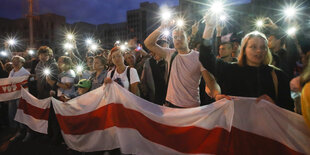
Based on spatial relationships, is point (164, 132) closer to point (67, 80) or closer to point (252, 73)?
point (252, 73)

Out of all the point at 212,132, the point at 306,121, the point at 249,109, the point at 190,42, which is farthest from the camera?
the point at 190,42

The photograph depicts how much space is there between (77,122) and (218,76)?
268cm

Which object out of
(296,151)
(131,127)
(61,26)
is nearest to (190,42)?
(131,127)

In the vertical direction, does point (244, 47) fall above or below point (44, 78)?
above

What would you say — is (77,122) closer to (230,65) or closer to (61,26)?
(230,65)

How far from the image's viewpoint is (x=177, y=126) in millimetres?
2809

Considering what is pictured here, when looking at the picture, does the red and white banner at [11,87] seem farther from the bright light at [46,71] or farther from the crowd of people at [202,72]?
the bright light at [46,71]

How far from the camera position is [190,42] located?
5.73 m

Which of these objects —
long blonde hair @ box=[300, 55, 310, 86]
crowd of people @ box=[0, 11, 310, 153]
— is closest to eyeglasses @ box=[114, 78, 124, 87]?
crowd of people @ box=[0, 11, 310, 153]

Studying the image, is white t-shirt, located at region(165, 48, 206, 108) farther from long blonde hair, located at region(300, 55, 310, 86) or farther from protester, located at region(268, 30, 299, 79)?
protester, located at region(268, 30, 299, 79)

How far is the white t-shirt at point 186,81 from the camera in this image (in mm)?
2941

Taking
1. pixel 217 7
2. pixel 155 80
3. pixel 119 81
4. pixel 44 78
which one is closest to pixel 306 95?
pixel 217 7

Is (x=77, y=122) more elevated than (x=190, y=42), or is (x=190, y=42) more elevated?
(x=190, y=42)

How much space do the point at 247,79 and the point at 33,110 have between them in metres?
4.52
